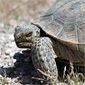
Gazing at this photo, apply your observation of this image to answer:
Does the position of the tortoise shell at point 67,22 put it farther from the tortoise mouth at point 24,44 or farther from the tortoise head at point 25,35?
the tortoise mouth at point 24,44

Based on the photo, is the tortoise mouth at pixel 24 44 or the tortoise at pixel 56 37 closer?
the tortoise at pixel 56 37

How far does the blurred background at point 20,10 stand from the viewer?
11305 millimetres

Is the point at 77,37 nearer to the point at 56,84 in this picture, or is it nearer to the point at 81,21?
the point at 81,21

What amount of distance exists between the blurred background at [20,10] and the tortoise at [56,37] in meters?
3.99

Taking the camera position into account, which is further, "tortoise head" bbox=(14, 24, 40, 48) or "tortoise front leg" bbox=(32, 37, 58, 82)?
"tortoise head" bbox=(14, 24, 40, 48)

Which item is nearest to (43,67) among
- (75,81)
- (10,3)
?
(75,81)

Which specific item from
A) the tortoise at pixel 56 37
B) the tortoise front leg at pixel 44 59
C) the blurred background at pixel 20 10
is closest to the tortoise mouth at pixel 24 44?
the tortoise at pixel 56 37

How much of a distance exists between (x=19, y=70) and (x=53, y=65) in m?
0.90

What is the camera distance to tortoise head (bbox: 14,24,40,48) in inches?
247

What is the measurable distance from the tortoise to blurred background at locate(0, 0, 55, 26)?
399 cm

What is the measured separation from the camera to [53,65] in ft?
19.4

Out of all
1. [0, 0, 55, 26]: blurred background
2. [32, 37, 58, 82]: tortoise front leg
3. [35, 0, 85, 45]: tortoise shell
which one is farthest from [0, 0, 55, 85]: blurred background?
[35, 0, 85, 45]: tortoise shell

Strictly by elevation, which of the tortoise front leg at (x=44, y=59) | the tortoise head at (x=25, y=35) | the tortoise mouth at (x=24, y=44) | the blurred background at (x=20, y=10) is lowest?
the tortoise front leg at (x=44, y=59)

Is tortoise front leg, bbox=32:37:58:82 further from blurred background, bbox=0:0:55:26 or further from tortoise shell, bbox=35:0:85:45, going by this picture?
blurred background, bbox=0:0:55:26
